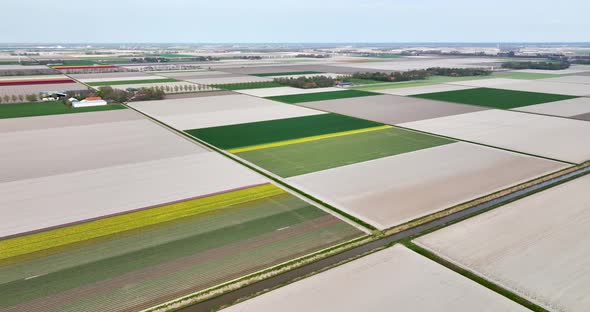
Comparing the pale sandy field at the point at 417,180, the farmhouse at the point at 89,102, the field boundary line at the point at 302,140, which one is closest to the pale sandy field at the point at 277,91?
the farmhouse at the point at 89,102

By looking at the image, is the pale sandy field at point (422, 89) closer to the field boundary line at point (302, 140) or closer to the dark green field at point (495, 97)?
the dark green field at point (495, 97)

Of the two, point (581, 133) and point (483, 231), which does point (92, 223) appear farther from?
point (581, 133)

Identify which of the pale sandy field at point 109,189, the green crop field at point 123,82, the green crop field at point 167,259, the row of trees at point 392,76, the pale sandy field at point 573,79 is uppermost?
the green crop field at point 123,82

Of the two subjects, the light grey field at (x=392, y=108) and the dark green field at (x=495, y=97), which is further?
the dark green field at (x=495, y=97)

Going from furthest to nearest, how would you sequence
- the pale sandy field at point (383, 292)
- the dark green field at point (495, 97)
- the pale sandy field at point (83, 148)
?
1. the dark green field at point (495, 97)
2. the pale sandy field at point (83, 148)
3. the pale sandy field at point (383, 292)

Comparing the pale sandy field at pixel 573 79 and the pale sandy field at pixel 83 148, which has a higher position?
the pale sandy field at pixel 573 79

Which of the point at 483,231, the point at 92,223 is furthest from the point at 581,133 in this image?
the point at 92,223

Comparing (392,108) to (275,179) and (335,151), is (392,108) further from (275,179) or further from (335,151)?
(275,179)
